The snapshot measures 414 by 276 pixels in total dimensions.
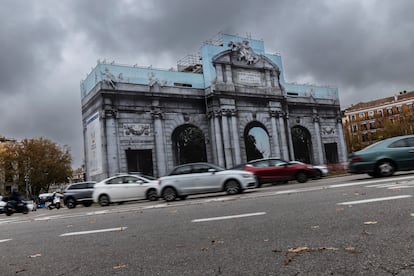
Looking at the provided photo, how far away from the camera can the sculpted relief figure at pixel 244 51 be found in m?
37.3

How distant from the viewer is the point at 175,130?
1388 inches

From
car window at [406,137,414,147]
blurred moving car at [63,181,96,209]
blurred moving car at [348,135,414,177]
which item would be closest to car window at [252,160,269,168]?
blurred moving car at [348,135,414,177]

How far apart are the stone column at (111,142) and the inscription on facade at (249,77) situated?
13538 mm

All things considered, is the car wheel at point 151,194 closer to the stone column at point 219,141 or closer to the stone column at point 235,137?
Answer: the stone column at point 219,141

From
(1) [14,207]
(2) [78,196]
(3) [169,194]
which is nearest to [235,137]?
(2) [78,196]

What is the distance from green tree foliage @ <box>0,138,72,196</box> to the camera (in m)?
50.6

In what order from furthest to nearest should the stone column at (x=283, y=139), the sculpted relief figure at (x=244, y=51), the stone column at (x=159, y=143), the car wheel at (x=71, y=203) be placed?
1. the stone column at (x=283, y=139)
2. the sculpted relief figure at (x=244, y=51)
3. the stone column at (x=159, y=143)
4. the car wheel at (x=71, y=203)

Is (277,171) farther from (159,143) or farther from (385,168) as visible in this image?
(159,143)

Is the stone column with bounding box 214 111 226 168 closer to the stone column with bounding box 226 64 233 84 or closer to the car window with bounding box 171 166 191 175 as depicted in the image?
the stone column with bounding box 226 64 233 84

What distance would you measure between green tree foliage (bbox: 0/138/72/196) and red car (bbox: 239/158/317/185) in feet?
128

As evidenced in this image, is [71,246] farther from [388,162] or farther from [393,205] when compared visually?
[388,162]

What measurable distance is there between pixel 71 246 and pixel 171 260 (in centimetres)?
245

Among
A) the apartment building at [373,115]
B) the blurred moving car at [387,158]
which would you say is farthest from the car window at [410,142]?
the apartment building at [373,115]

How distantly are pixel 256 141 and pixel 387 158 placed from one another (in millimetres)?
24431
